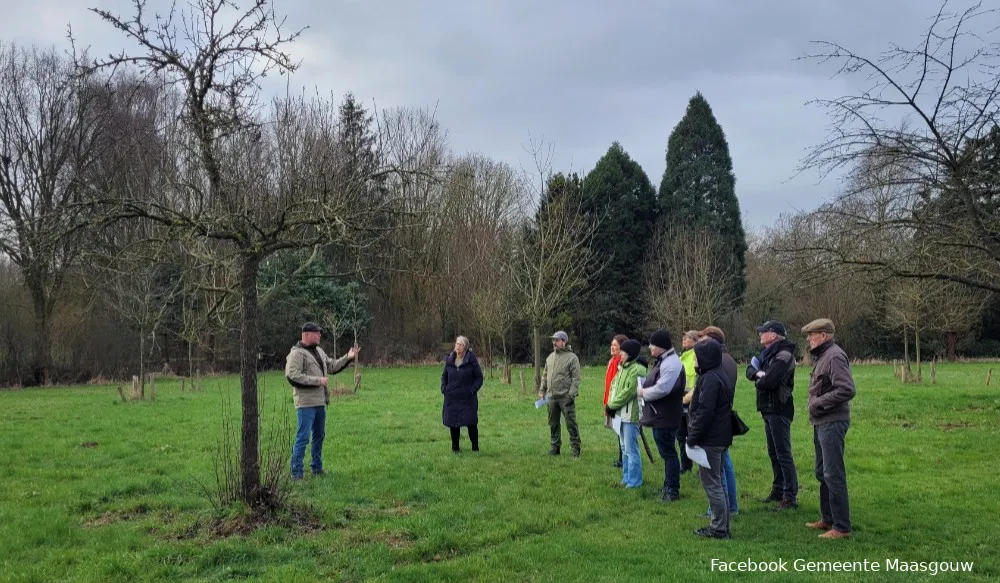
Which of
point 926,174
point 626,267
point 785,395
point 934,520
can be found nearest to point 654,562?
point 785,395

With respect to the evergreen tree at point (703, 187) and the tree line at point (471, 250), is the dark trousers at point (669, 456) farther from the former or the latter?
the evergreen tree at point (703, 187)

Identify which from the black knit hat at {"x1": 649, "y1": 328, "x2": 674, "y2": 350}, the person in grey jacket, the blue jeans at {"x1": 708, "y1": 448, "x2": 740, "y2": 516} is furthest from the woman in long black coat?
the blue jeans at {"x1": 708, "y1": 448, "x2": 740, "y2": 516}

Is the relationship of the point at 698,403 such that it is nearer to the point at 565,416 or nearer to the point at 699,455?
the point at 699,455

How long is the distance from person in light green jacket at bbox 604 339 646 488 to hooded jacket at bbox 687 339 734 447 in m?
1.76

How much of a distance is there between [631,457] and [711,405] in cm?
223

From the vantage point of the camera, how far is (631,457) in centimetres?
832

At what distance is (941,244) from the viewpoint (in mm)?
10398

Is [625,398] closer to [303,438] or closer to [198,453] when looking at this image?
[303,438]

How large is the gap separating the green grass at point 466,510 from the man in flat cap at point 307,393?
1.47ft

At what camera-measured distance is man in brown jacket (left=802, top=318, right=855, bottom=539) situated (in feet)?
20.4

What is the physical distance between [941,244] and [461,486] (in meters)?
7.84

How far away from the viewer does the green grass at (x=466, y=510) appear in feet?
18.1

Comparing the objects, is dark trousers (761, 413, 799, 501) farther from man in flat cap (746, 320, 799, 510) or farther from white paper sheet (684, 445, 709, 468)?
white paper sheet (684, 445, 709, 468)

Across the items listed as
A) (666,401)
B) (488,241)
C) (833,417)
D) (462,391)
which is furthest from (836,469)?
(488,241)
